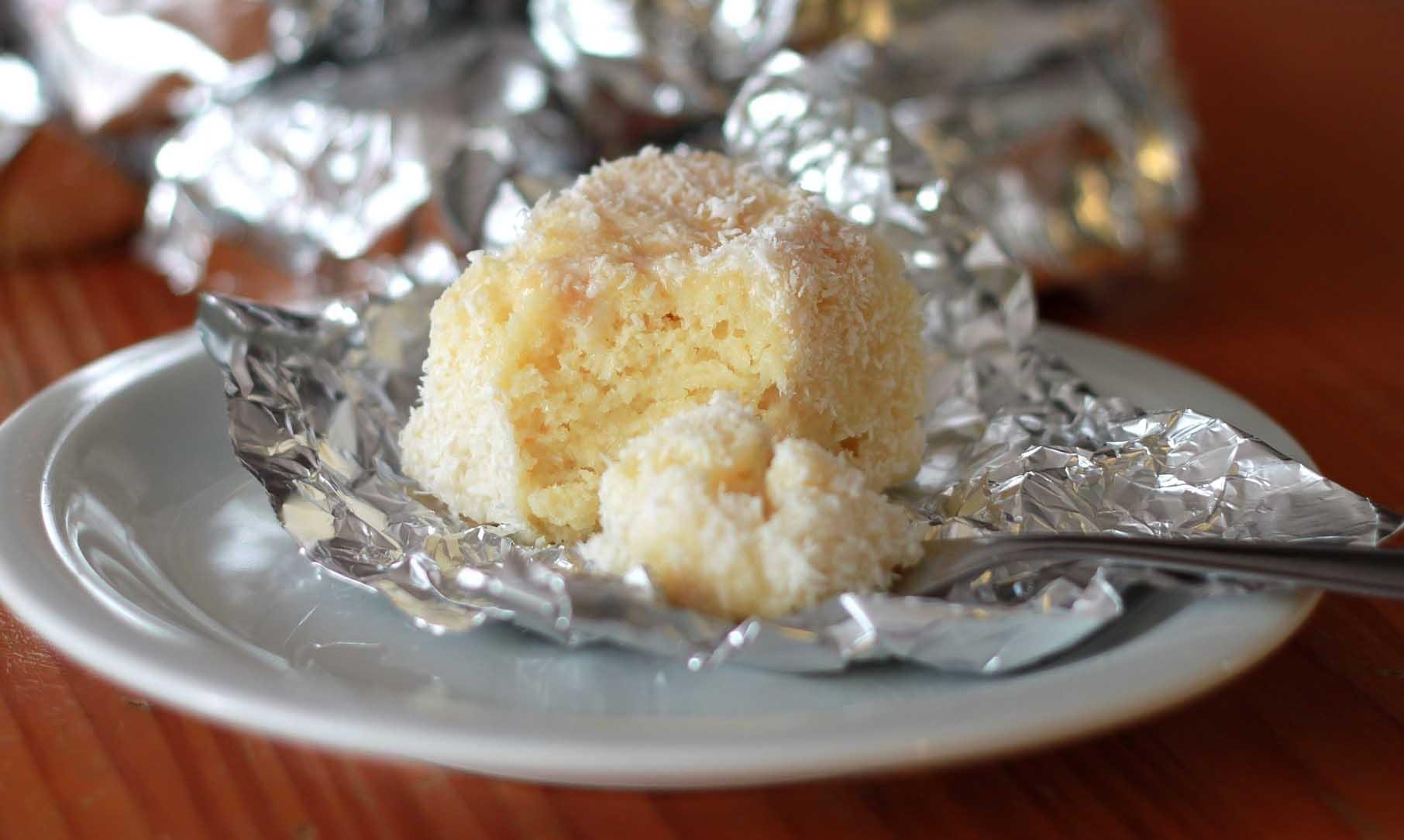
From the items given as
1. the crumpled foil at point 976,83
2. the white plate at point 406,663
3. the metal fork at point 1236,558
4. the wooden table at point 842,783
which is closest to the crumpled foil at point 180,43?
the crumpled foil at point 976,83

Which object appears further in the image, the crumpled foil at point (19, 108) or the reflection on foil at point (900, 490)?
the crumpled foil at point (19, 108)

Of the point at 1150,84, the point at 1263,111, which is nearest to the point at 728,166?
the point at 1150,84

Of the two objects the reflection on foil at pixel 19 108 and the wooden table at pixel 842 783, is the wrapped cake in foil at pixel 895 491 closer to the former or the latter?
the wooden table at pixel 842 783

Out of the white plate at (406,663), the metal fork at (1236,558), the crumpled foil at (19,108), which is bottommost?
the crumpled foil at (19,108)

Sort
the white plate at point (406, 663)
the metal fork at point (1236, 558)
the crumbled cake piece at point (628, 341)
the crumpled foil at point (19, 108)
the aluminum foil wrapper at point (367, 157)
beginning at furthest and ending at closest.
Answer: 1. the crumpled foil at point (19, 108)
2. the aluminum foil wrapper at point (367, 157)
3. the crumbled cake piece at point (628, 341)
4. the metal fork at point (1236, 558)
5. the white plate at point (406, 663)

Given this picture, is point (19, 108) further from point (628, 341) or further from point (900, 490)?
point (900, 490)

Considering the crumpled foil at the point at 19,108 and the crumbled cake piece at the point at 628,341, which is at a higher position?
the crumbled cake piece at the point at 628,341

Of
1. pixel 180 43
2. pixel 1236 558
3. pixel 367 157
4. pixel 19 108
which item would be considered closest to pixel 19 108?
pixel 19 108
